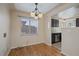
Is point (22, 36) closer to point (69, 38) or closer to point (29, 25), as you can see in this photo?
point (29, 25)

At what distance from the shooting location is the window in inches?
46.4

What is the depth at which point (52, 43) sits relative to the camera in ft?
5.25

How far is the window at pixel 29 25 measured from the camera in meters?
1.18

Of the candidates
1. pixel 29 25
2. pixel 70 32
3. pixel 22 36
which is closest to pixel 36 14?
pixel 29 25

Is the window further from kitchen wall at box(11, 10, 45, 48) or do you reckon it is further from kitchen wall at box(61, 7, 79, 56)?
kitchen wall at box(61, 7, 79, 56)

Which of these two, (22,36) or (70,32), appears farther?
(70,32)

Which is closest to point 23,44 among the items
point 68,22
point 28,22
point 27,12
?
point 28,22

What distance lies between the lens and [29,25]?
1174 mm

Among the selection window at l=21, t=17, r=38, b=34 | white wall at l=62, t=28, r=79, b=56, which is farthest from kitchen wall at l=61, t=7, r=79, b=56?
window at l=21, t=17, r=38, b=34

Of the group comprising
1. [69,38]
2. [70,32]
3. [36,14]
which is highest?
[36,14]

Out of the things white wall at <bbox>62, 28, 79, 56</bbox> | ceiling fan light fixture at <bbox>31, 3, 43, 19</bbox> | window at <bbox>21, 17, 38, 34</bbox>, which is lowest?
white wall at <bbox>62, 28, 79, 56</bbox>

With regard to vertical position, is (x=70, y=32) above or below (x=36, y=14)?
below

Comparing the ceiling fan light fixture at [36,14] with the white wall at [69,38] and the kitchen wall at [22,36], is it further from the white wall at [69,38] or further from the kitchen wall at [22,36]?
the white wall at [69,38]

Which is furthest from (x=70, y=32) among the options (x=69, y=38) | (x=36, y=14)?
(x=36, y=14)
